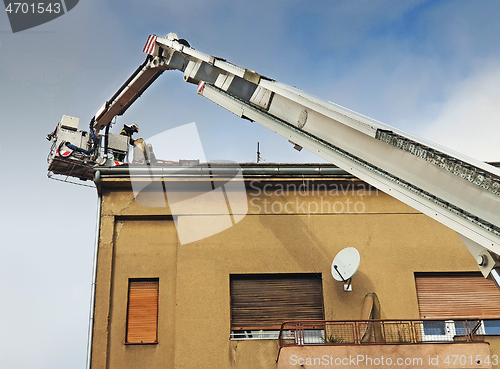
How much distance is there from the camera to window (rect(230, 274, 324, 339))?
14.1 metres

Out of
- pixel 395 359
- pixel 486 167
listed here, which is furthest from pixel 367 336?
pixel 486 167

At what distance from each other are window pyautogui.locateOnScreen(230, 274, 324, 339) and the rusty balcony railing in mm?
386

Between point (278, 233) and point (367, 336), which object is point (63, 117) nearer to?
point (278, 233)

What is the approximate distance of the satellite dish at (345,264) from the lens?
44.3 feet

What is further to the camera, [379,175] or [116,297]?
[116,297]

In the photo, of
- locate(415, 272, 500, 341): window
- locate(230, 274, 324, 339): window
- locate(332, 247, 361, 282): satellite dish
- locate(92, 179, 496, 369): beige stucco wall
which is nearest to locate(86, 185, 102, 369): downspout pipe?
locate(92, 179, 496, 369): beige stucco wall

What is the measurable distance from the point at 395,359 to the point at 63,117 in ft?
42.8

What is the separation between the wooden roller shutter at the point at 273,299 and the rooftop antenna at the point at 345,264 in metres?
0.88

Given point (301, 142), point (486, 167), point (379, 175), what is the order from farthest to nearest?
point (301, 142), point (379, 175), point (486, 167)

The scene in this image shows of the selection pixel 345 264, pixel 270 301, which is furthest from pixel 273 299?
pixel 345 264

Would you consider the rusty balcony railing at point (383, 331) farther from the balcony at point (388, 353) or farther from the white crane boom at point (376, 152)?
the white crane boom at point (376, 152)

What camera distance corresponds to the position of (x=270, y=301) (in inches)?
569

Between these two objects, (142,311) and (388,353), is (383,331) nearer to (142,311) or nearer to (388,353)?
(388,353)

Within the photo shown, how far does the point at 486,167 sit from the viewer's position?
6.50 metres
